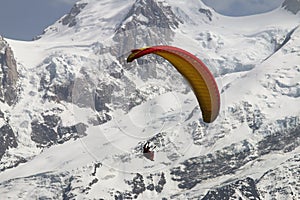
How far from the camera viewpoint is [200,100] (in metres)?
74.2

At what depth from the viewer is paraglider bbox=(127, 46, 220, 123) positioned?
7069 cm

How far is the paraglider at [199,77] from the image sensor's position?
7069 centimetres

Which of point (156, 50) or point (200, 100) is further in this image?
point (200, 100)

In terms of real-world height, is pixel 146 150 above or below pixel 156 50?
below

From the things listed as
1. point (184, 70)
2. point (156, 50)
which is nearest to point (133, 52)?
point (156, 50)

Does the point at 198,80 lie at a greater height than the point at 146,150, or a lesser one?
greater

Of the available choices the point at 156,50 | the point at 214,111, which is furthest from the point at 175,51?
the point at 214,111

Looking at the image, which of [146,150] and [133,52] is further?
[146,150]

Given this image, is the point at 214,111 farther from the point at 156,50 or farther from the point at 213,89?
the point at 156,50

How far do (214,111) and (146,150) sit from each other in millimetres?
6959

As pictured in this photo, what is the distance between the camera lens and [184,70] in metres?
73.8

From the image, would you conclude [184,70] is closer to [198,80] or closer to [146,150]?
[198,80]

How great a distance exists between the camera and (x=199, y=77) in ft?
236

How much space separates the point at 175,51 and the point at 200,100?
20.5 ft
